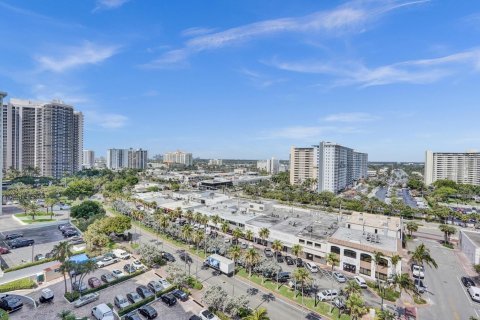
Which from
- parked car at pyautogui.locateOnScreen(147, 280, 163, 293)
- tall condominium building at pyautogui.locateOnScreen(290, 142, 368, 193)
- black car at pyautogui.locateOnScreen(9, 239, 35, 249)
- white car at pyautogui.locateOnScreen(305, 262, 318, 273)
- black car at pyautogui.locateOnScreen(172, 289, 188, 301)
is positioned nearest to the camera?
black car at pyautogui.locateOnScreen(172, 289, 188, 301)

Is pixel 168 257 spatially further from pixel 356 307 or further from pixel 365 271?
pixel 365 271

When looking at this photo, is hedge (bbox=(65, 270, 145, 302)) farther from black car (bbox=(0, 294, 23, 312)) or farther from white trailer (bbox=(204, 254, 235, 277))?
white trailer (bbox=(204, 254, 235, 277))

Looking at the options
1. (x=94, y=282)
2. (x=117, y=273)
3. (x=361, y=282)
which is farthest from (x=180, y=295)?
(x=361, y=282)

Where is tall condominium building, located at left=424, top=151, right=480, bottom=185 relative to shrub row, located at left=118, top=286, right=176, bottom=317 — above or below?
above

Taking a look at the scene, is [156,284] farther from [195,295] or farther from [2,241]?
[2,241]

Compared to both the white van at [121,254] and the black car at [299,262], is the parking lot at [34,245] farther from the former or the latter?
the black car at [299,262]

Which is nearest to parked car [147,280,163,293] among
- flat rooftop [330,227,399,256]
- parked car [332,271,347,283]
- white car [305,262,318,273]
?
white car [305,262,318,273]
